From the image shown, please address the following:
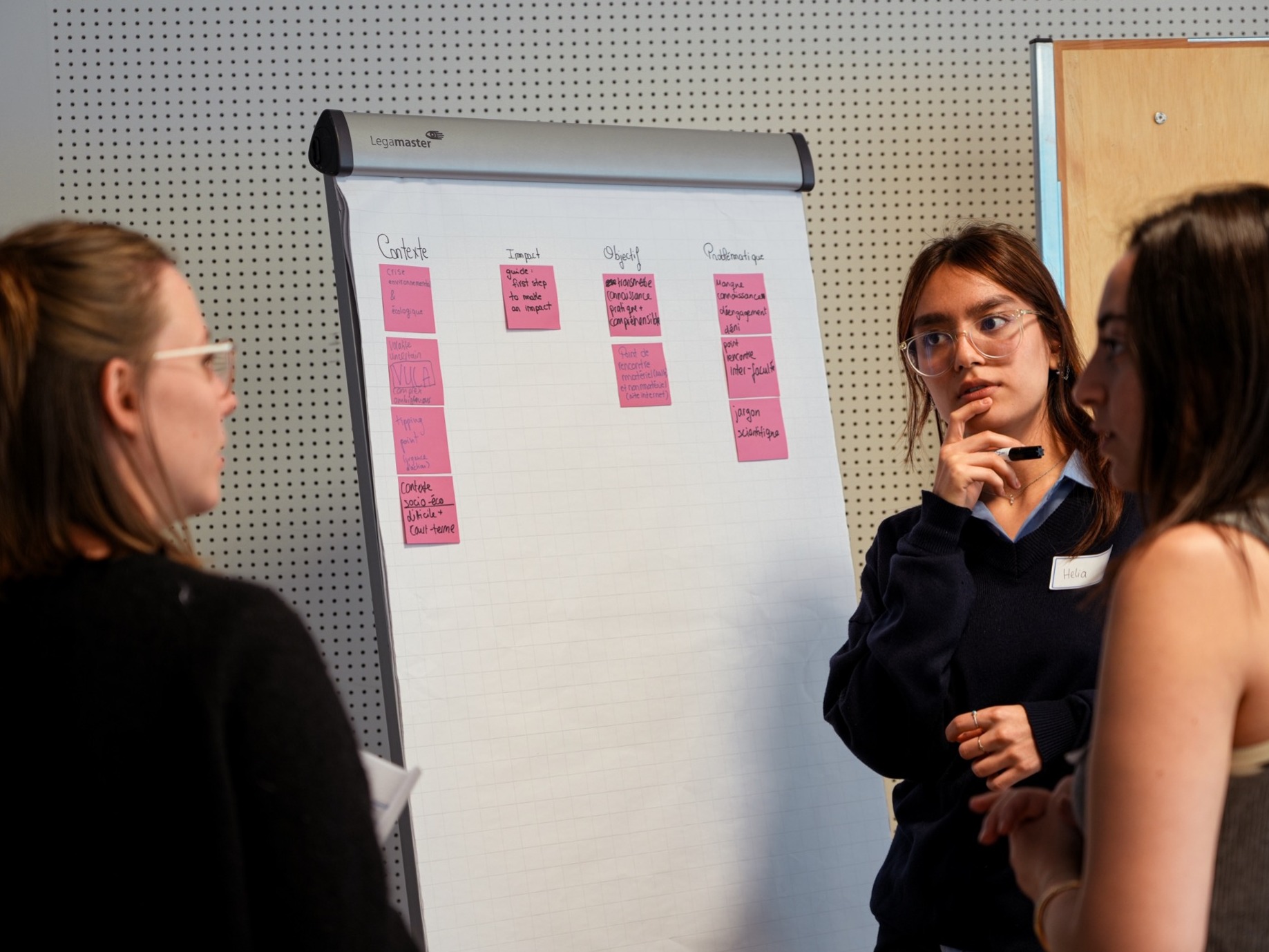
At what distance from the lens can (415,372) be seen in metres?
1.82

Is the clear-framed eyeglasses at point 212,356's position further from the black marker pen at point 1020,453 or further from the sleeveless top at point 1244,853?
the black marker pen at point 1020,453

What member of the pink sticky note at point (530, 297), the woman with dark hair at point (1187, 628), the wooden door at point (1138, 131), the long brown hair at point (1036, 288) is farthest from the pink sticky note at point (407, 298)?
the wooden door at point (1138, 131)

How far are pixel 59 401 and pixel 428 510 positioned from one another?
0.93 metres

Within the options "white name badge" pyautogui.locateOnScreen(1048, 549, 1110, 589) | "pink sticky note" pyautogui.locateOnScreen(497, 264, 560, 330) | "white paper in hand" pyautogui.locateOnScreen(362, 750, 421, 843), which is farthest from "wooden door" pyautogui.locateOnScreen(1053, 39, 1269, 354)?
"white paper in hand" pyautogui.locateOnScreen(362, 750, 421, 843)

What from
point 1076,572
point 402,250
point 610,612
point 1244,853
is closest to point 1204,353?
point 1244,853

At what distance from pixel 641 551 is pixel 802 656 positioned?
0.36 meters

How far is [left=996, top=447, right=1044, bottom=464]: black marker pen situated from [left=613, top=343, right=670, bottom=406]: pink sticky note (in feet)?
1.93

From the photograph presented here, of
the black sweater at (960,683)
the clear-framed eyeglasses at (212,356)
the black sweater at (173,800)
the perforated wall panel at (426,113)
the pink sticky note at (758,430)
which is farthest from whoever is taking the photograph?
the perforated wall panel at (426,113)

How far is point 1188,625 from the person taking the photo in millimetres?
854

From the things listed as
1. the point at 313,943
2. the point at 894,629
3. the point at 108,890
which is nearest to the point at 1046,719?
the point at 894,629

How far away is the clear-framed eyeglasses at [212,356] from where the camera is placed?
3.12 ft

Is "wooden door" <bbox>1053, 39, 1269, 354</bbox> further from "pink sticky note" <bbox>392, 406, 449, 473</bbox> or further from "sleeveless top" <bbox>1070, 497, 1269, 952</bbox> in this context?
"sleeveless top" <bbox>1070, 497, 1269, 952</bbox>

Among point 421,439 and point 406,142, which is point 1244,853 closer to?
point 421,439

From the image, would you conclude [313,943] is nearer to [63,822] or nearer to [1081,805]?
[63,822]
